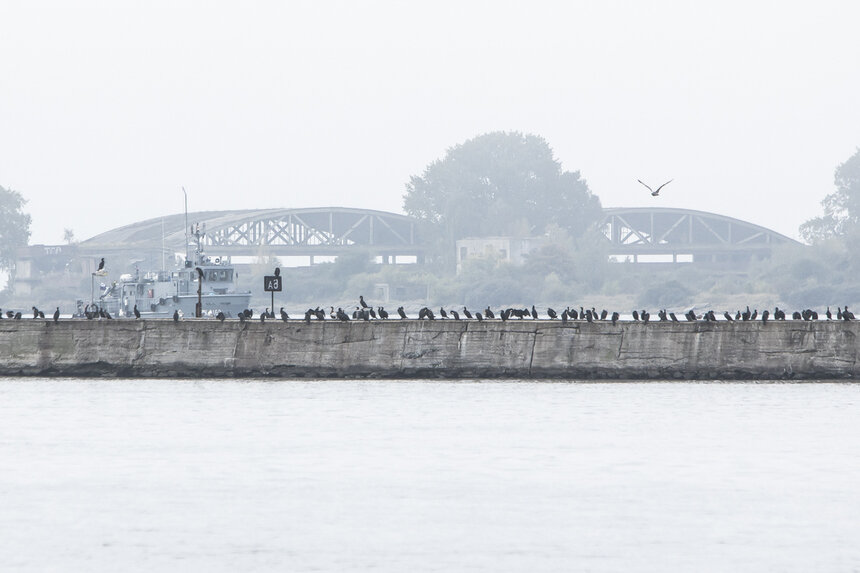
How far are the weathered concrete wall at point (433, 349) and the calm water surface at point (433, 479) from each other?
3.33ft

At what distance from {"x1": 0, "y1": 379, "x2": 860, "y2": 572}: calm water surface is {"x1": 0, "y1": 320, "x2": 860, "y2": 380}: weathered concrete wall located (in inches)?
40.0

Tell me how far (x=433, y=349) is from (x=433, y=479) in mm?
18320

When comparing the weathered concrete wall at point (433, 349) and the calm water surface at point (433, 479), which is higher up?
the weathered concrete wall at point (433, 349)

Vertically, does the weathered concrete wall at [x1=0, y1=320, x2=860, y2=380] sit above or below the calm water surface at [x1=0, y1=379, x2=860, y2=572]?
above

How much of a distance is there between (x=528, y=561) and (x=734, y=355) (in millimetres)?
27546

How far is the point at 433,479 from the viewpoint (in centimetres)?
3419

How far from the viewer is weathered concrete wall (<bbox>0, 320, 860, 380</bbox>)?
2010 inches

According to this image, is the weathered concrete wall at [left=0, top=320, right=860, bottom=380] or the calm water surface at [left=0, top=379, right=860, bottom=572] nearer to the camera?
the calm water surface at [left=0, top=379, right=860, bottom=572]

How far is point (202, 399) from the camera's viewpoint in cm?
5194

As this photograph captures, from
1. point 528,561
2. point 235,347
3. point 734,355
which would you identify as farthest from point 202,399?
point 528,561

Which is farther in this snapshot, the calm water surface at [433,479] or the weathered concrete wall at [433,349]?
the weathered concrete wall at [433,349]

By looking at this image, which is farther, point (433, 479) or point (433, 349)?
point (433, 349)

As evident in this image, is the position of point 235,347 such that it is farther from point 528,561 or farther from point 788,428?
point 528,561

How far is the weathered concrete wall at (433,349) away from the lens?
168 ft
